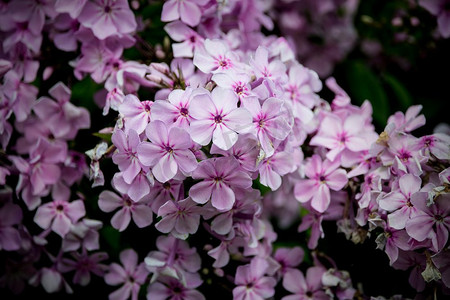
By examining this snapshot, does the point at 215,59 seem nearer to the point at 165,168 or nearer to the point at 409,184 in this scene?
the point at 165,168

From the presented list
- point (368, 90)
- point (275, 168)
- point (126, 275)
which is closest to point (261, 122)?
point (275, 168)

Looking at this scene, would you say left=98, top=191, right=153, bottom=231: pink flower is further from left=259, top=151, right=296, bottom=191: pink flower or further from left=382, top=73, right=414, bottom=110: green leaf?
left=382, top=73, right=414, bottom=110: green leaf

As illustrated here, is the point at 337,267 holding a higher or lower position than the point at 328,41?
lower

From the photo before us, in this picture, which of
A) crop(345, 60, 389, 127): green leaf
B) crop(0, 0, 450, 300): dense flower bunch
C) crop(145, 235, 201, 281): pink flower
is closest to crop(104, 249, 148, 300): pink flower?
crop(0, 0, 450, 300): dense flower bunch

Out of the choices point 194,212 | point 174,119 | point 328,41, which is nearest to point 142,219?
point 194,212

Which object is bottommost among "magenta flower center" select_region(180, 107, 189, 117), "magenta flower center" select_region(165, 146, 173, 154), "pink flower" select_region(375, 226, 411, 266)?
"pink flower" select_region(375, 226, 411, 266)

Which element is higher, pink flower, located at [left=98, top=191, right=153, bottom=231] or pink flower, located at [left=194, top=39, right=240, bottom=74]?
pink flower, located at [left=194, top=39, right=240, bottom=74]

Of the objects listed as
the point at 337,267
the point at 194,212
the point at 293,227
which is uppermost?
the point at 194,212

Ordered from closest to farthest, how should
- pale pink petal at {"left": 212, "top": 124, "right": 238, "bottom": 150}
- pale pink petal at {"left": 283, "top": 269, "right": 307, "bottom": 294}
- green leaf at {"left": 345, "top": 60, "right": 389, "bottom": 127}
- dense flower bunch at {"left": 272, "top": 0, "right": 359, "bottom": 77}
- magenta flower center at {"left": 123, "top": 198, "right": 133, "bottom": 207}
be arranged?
1. pale pink petal at {"left": 212, "top": 124, "right": 238, "bottom": 150}
2. magenta flower center at {"left": 123, "top": 198, "right": 133, "bottom": 207}
3. pale pink petal at {"left": 283, "top": 269, "right": 307, "bottom": 294}
4. green leaf at {"left": 345, "top": 60, "right": 389, "bottom": 127}
5. dense flower bunch at {"left": 272, "top": 0, "right": 359, "bottom": 77}

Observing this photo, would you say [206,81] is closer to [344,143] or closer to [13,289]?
[344,143]
